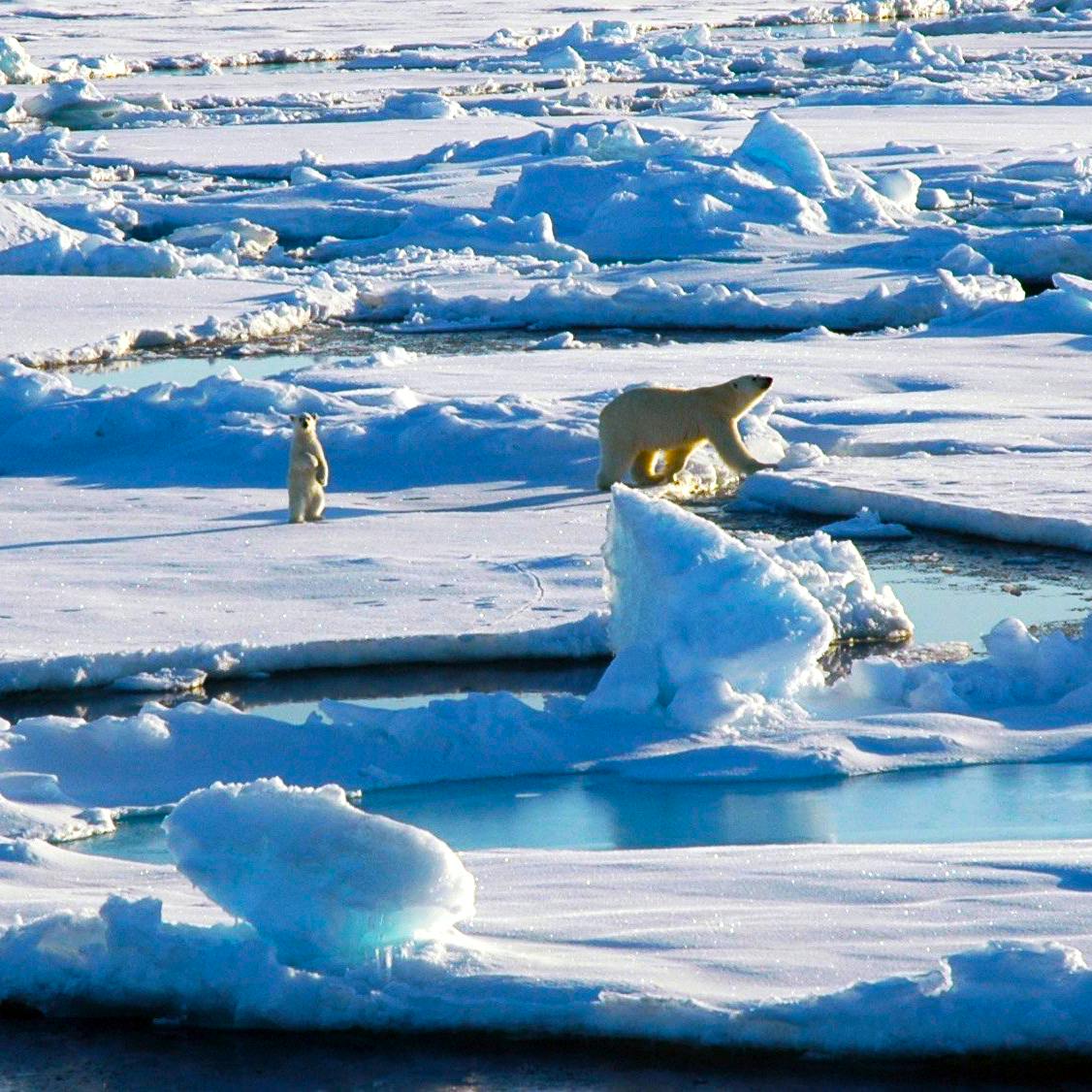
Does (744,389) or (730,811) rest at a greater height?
(744,389)

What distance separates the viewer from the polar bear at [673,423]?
8727 mm

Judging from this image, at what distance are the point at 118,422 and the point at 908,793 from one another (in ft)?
19.5

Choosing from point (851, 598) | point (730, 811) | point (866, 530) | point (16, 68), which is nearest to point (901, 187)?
point (866, 530)

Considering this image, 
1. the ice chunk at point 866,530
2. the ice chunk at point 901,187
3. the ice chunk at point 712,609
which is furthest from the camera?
the ice chunk at point 901,187

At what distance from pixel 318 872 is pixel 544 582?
3.82m

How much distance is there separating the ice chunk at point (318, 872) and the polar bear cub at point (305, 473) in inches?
183

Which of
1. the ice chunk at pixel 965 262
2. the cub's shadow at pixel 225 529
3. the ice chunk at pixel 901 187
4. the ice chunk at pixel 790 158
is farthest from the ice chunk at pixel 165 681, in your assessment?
the ice chunk at pixel 901 187

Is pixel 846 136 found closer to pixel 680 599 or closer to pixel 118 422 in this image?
pixel 118 422

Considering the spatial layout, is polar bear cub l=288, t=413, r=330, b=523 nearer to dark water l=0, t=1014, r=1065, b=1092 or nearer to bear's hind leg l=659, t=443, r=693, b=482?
bear's hind leg l=659, t=443, r=693, b=482

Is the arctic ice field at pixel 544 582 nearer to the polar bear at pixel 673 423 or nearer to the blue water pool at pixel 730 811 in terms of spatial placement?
the blue water pool at pixel 730 811

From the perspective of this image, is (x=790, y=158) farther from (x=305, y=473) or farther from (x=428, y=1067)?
(x=428, y=1067)

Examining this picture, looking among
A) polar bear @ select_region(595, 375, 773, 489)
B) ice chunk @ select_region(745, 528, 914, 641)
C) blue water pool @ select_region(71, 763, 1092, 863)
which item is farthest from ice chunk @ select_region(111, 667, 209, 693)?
polar bear @ select_region(595, 375, 773, 489)

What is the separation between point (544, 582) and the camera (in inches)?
290

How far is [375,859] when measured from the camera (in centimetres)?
357
